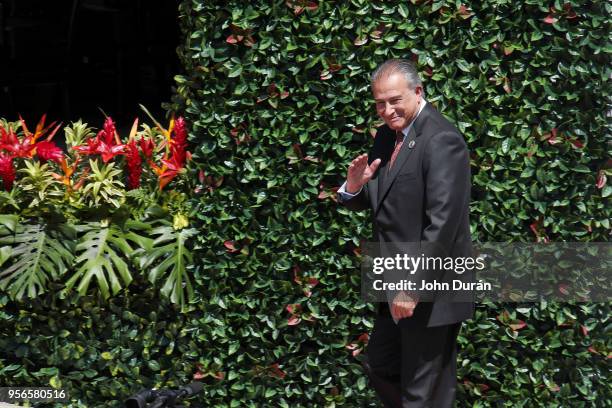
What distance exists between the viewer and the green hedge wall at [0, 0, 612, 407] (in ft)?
17.9

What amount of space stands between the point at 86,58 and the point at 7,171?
809 centimetres

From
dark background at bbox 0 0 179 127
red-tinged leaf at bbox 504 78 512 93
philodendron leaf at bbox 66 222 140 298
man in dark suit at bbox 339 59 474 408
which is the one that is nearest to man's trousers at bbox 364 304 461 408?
man in dark suit at bbox 339 59 474 408

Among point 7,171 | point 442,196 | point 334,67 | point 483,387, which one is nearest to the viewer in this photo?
point 442,196

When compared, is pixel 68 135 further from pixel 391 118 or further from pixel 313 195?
pixel 391 118

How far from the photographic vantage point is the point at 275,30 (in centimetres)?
555

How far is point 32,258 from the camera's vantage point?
18.9ft

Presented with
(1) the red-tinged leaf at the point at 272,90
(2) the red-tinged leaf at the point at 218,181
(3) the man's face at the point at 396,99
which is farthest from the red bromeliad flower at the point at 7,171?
(3) the man's face at the point at 396,99

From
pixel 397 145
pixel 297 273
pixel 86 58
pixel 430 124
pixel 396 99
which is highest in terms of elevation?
pixel 396 99

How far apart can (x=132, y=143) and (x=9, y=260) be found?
101 cm

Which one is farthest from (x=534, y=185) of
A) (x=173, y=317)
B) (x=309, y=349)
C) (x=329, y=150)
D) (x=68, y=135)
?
(x=68, y=135)

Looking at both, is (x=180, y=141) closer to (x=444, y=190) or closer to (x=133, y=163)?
(x=133, y=163)

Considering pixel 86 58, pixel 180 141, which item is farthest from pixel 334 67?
pixel 86 58

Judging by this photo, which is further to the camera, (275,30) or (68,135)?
(68,135)

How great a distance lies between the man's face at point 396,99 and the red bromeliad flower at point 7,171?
8.32 ft
